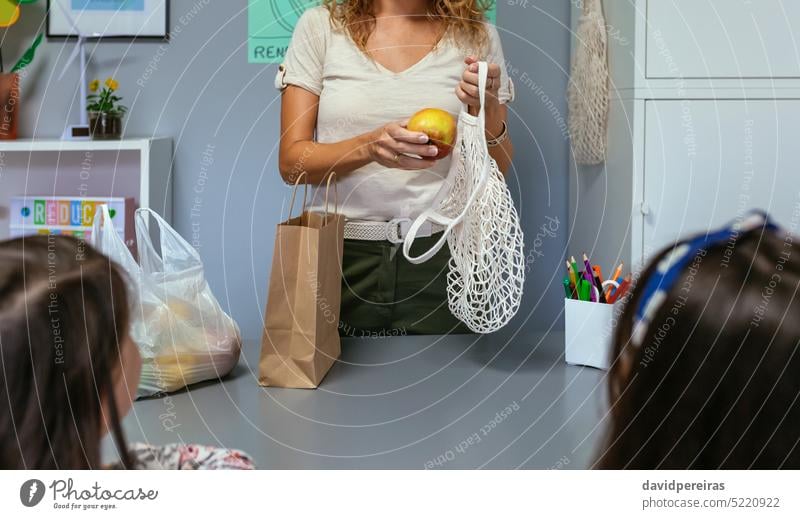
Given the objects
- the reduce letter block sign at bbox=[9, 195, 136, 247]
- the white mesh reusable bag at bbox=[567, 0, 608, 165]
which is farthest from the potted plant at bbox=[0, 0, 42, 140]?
the white mesh reusable bag at bbox=[567, 0, 608, 165]

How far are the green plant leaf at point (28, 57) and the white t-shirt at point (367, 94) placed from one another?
39.2 inches

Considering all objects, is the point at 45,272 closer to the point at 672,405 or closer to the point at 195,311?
the point at 195,311

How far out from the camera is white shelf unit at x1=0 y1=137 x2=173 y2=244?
197 cm

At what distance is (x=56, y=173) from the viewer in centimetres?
213

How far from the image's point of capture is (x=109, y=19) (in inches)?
82.6

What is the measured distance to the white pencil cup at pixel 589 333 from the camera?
102 cm

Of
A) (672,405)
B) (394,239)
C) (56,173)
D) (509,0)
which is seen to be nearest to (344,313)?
(394,239)

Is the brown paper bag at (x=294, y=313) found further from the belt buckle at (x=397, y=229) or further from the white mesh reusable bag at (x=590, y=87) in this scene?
the white mesh reusable bag at (x=590, y=87)

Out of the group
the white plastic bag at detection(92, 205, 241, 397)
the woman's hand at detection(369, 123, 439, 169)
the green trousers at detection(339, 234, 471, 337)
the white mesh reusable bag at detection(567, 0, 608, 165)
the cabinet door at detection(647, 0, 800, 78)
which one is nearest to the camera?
the white plastic bag at detection(92, 205, 241, 397)

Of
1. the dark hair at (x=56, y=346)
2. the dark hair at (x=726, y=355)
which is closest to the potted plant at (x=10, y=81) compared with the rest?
the dark hair at (x=56, y=346)

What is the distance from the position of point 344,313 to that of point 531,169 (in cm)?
89

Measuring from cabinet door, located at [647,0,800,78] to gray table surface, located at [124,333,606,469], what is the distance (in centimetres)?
58

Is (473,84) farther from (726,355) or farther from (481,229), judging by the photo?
(726,355)

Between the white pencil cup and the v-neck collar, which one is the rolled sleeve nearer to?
the v-neck collar
